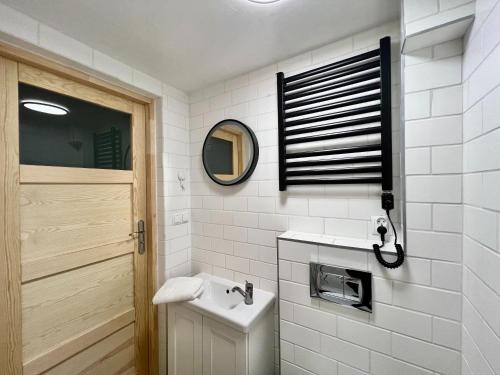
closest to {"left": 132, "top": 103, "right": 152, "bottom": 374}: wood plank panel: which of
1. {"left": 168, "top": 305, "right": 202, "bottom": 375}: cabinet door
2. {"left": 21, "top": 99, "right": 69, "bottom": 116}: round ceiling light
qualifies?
{"left": 168, "top": 305, "right": 202, "bottom": 375}: cabinet door

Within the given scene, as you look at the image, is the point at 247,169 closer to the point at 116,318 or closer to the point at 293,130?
the point at 293,130

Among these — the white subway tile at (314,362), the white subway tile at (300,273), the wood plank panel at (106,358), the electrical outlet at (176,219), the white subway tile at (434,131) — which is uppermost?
the white subway tile at (434,131)

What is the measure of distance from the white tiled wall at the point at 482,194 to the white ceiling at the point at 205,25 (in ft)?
1.65

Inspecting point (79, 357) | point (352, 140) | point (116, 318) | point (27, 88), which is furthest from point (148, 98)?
point (79, 357)

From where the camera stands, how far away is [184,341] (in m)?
1.34

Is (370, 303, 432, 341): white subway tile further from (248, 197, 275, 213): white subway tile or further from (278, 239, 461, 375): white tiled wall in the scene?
(248, 197, 275, 213): white subway tile

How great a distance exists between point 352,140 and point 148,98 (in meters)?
1.42

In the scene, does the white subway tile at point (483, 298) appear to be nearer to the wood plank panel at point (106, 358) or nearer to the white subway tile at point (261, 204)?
the white subway tile at point (261, 204)

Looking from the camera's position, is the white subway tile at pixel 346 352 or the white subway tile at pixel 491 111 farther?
the white subway tile at pixel 346 352

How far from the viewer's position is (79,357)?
4.03 ft

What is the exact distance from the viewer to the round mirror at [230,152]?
1443mm

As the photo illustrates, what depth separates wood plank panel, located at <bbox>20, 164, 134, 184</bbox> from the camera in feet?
3.51

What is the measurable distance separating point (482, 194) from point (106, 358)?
2.04m

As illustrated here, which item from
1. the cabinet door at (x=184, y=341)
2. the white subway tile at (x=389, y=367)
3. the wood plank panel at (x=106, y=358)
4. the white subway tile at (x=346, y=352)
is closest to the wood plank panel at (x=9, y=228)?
the wood plank panel at (x=106, y=358)
